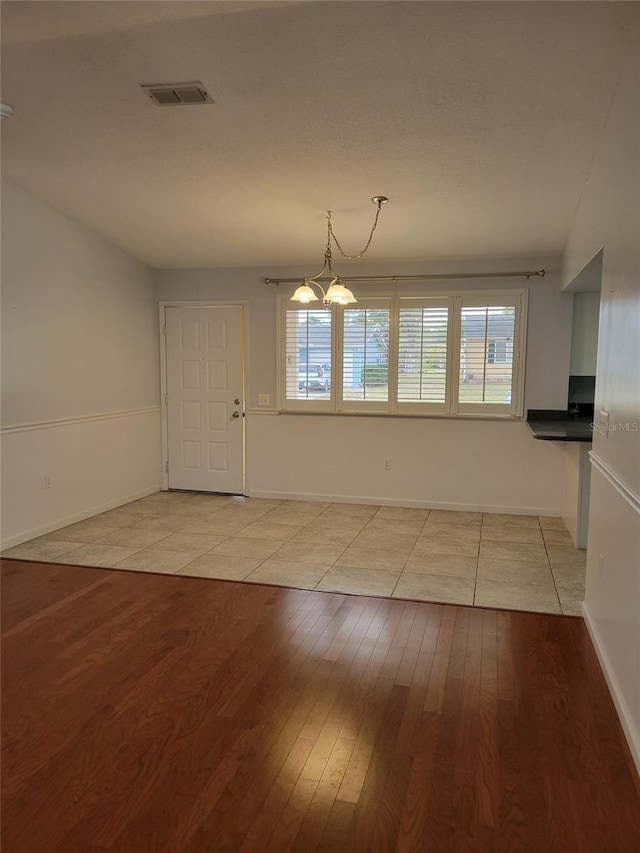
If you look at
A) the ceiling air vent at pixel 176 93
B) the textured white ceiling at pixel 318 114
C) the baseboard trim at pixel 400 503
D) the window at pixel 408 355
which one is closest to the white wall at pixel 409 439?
the baseboard trim at pixel 400 503

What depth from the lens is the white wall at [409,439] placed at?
556 cm

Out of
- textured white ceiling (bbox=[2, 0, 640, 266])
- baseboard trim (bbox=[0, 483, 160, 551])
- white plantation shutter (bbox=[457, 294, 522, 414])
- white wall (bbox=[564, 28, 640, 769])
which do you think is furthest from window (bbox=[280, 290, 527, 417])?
white wall (bbox=[564, 28, 640, 769])

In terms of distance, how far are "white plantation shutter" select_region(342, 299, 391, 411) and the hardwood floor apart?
2.89 metres

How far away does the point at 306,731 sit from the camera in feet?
7.48

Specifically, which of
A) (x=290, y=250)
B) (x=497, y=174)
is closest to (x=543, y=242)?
(x=497, y=174)

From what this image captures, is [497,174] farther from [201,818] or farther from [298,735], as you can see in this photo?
[201,818]

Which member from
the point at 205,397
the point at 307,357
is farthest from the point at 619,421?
A: the point at 205,397

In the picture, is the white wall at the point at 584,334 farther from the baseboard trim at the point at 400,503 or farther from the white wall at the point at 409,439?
the baseboard trim at the point at 400,503

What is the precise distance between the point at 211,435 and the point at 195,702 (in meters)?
4.32

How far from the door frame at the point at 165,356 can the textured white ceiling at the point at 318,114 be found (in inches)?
47.9

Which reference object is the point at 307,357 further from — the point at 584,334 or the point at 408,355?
the point at 584,334

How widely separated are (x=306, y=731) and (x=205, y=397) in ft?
15.5

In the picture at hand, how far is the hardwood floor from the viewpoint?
5.94 feet

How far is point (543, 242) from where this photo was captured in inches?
202
